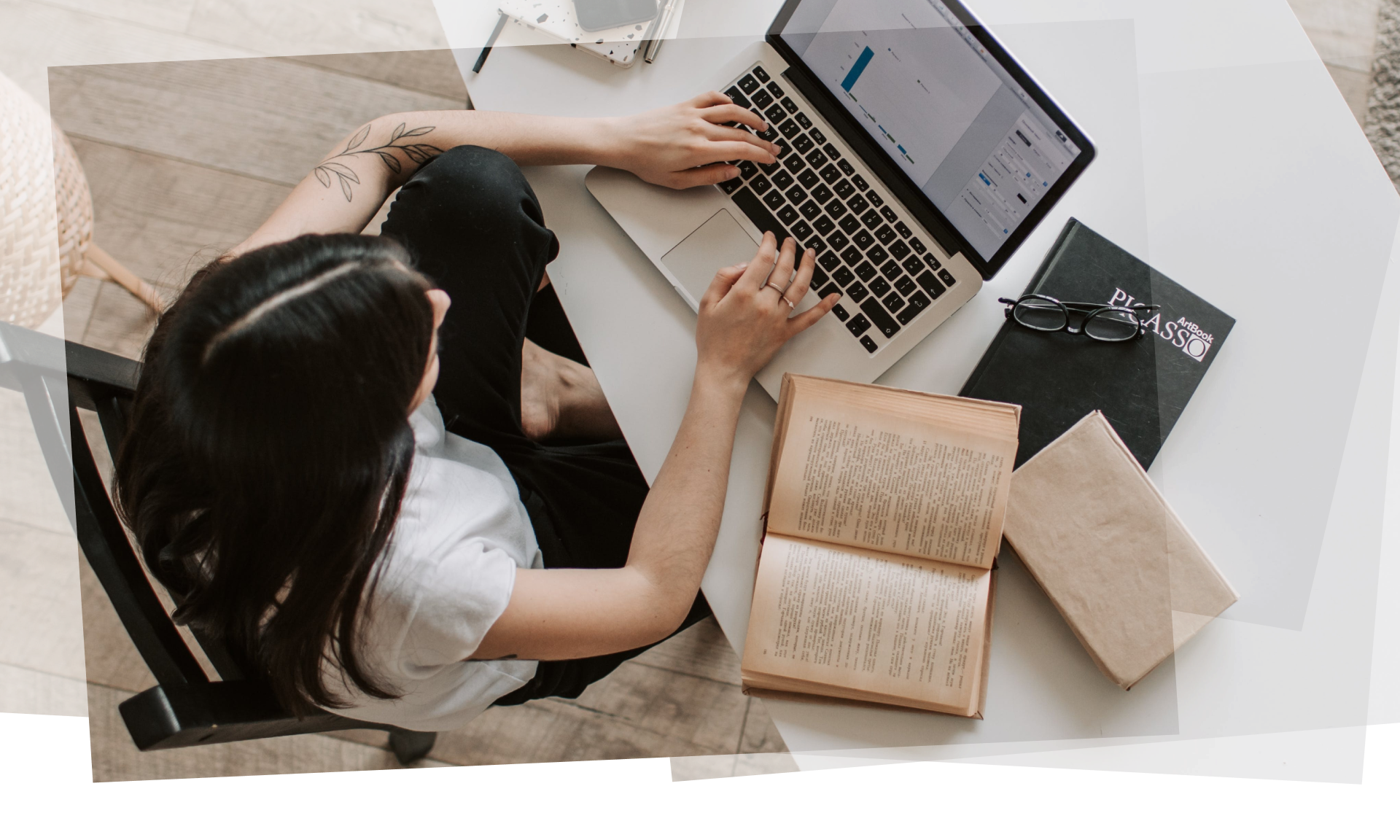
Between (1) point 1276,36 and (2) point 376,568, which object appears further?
(1) point 1276,36

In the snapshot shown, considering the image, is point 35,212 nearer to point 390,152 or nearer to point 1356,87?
point 390,152

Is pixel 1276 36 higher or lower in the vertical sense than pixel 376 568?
higher

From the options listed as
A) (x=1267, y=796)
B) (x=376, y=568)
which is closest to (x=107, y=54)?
(x=376, y=568)

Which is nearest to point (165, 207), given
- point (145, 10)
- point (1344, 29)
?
point (145, 10)

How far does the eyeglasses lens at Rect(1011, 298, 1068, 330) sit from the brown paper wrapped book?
0.31 ft

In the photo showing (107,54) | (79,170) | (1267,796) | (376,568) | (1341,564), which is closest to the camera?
(376,568)

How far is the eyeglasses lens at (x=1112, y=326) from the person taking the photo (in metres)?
0.77

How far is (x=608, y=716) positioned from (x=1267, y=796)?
103 centimetres

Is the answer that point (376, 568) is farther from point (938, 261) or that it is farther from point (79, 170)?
point (79, 170)

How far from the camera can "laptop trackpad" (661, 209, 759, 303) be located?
0.82m

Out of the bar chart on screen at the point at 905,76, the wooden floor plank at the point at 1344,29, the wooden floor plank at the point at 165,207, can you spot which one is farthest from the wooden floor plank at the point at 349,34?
the wooden floor plank at the point at 1344,29

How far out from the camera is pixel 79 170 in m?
1.08

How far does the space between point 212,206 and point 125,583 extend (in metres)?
1.06

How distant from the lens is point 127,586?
59 centimetres
